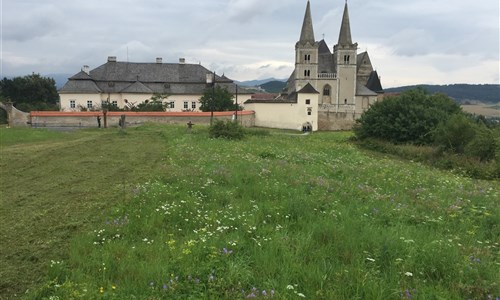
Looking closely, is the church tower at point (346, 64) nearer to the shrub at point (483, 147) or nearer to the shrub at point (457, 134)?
the shrub at point (457, 134)

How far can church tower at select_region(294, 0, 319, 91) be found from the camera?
2800 inches

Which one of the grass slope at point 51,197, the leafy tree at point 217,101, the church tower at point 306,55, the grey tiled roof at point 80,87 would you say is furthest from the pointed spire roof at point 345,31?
the grass slope at point 51,197

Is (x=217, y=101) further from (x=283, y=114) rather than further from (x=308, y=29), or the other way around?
(x=308, y=29)

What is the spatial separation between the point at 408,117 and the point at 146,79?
1884 inches

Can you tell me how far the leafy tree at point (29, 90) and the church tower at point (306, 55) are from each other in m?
44.3

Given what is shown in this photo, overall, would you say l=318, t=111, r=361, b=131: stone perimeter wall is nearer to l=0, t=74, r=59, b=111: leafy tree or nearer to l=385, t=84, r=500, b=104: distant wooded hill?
l=0, t=74, r=59, b=111: leafy tree

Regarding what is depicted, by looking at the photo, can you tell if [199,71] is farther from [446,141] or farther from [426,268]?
[426,268]

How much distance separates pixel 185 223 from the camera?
6691mm

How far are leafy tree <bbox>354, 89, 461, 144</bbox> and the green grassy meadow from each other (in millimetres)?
22663

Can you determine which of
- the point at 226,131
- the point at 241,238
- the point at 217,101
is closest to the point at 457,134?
the point at 226,131

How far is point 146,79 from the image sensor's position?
221ft

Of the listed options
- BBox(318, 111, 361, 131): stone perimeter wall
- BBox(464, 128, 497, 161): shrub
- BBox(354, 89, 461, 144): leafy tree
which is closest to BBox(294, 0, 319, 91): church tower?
BBox(318, 111, 361, 131): stone perimeter wall

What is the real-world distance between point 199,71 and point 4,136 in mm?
47466

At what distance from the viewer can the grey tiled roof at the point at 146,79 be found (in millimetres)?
63781
